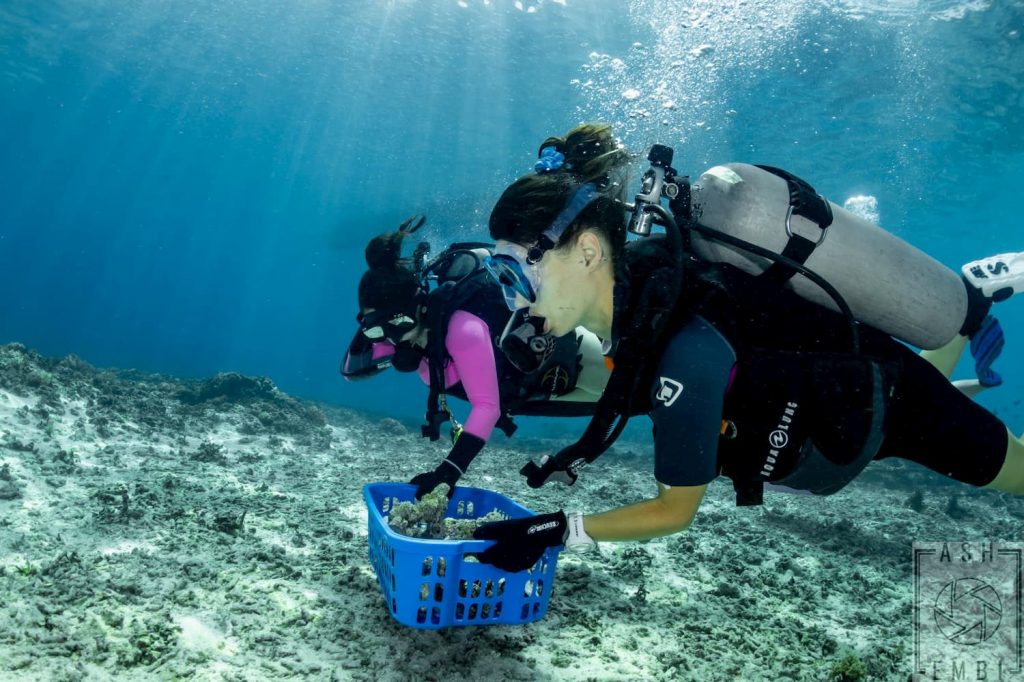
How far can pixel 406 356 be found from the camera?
4332mm

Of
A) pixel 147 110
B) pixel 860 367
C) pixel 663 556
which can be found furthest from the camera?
pixel 147 110

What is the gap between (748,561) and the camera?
457 cm

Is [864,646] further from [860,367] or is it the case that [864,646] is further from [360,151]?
[360,151]

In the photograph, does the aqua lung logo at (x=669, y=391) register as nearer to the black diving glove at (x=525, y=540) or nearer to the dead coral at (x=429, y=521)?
the black diving glove at (x=525, y=540)

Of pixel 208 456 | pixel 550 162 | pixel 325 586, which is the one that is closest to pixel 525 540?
pixel 325 586

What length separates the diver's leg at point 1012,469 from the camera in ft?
8.52

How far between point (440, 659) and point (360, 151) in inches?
1446

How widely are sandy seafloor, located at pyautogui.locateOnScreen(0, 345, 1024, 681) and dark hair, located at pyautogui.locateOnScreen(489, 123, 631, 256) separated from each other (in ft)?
7.08

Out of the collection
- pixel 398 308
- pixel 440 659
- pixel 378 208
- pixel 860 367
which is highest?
pixel 378 208

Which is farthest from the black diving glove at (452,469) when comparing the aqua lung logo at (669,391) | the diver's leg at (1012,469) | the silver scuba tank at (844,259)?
the diver's leg at (1012,469)

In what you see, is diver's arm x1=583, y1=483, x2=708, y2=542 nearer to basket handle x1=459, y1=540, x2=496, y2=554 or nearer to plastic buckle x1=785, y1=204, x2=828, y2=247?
basket handle x1=459, y1=540, x2=496, y2=554

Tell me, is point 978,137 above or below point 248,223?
above

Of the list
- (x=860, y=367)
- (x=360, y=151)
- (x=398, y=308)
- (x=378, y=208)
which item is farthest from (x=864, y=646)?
(x=378, y=208)

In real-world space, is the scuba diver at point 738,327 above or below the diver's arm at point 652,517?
above
